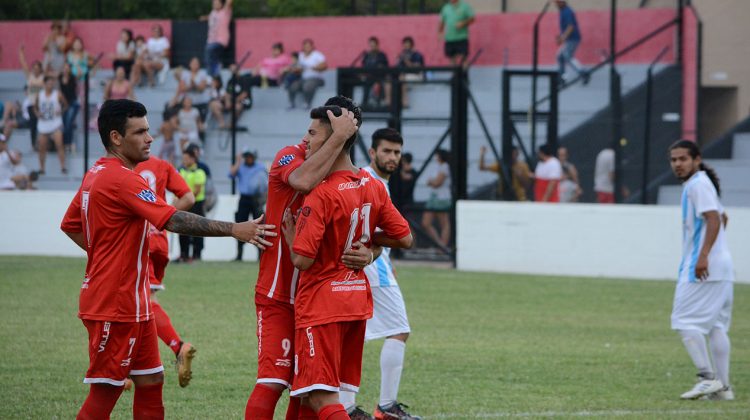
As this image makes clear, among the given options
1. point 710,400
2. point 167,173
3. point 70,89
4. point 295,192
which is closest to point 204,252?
point 70,89

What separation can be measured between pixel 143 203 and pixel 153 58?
22057 mm

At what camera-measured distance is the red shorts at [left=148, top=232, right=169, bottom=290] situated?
32.6 feet

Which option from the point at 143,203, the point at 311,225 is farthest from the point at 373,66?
the point at 311,225

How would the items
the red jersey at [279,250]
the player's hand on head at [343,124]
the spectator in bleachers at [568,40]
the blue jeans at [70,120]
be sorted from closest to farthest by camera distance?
the player's hand on head at [343,124]
the red jersey at [279,250]
the spectator in bleachers at [568,40]
the blue jeans at [70,120]

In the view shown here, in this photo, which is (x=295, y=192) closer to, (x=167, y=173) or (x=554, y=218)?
(x=167, y=173)

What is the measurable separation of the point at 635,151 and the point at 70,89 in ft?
41.0

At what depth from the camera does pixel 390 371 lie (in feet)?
27.9

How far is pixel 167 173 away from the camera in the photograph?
10.5m

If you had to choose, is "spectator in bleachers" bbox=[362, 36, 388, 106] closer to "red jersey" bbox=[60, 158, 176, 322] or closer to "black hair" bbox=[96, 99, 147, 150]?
"black hair" bbox=[96, 99, 147, 150]

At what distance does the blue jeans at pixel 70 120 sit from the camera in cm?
2584

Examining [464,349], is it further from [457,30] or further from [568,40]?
[457,30]

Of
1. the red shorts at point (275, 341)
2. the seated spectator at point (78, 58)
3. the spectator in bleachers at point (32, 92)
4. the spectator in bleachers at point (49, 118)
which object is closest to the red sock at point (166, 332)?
the red shorts at point (275, 341)

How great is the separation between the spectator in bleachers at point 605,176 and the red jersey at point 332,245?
51.9 feet

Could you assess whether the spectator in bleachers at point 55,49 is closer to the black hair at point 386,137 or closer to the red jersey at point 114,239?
the black hair at point 386,137
